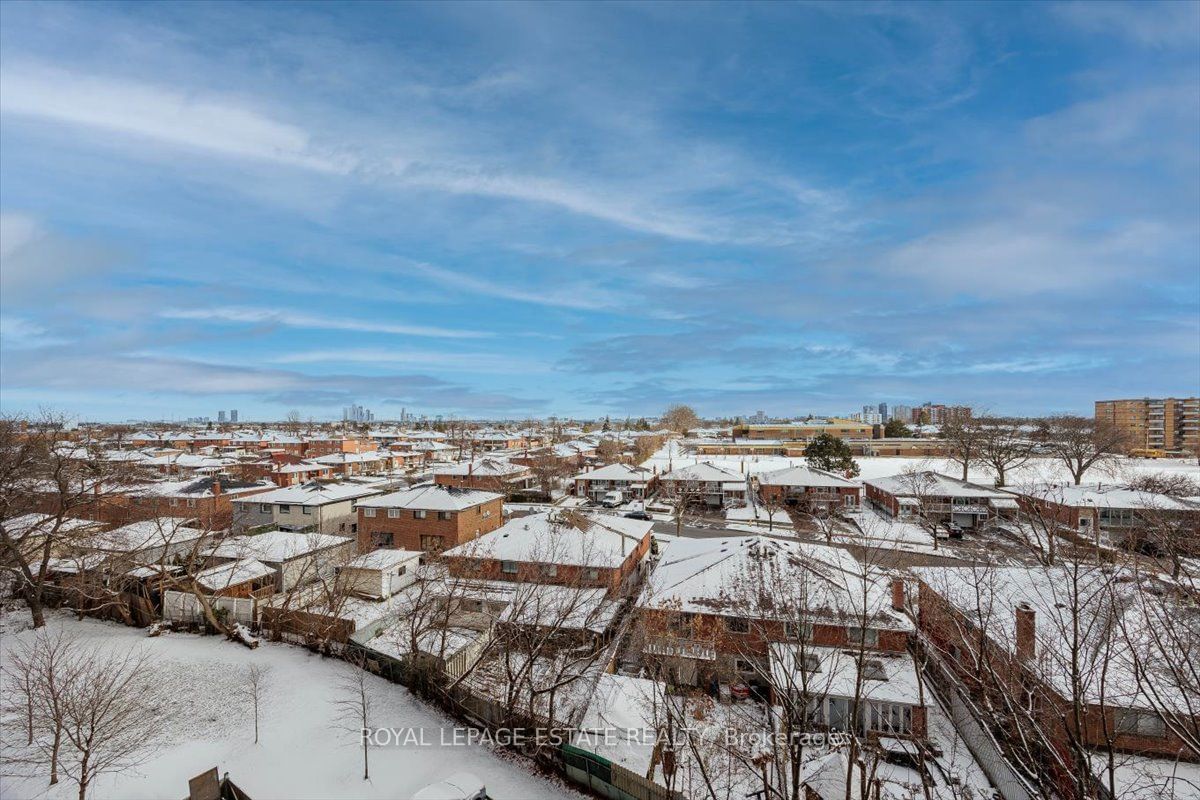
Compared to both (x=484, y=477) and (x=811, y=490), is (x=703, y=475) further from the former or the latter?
(x=484, y=477)

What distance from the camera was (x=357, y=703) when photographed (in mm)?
15648

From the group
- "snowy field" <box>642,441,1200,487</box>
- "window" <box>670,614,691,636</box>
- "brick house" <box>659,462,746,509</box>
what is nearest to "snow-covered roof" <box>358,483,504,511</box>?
"window" <box>670,614,691,636</box>

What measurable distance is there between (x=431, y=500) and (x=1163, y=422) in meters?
133

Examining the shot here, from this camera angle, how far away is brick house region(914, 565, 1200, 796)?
891 cm

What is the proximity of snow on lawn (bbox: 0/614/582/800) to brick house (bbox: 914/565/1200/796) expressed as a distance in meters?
10.1

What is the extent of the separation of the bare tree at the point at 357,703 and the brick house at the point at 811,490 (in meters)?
35.3

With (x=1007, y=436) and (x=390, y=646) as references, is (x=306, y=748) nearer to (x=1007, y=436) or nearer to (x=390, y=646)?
(x=390, y=646)

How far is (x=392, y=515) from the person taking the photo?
31.8 m

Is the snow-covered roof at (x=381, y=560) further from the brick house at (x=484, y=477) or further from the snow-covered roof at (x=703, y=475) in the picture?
the snow-covered roof at (x=703, y=475)

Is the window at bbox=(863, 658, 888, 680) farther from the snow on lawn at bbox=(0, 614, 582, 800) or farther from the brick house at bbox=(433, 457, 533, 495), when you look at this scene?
the brick house at bbox=(433, 457, 533, 495)

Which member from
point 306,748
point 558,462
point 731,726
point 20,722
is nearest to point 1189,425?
point 558,462

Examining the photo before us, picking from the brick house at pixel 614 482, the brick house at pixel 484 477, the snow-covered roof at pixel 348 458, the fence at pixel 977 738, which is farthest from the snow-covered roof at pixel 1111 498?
the snow-covered roof at pixel 348 458

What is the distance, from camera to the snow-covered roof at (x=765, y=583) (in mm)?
16812

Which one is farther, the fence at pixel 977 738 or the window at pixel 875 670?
the window at pixel 875 670
